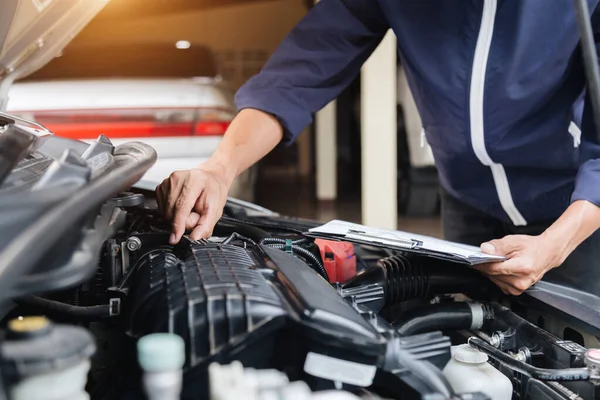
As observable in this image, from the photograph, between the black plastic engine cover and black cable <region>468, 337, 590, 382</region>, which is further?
black cable <region>468, 337, 590, 382</region>

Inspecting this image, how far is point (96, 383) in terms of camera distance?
0.71 m

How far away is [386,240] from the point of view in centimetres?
93

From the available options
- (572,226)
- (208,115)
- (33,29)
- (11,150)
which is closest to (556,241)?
(572,226)

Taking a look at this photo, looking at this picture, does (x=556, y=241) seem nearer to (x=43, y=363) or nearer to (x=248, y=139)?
(x=248, y=139)

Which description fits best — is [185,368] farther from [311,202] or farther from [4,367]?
[311,202]

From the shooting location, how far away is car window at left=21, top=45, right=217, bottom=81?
3.00 meters

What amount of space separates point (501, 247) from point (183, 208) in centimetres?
49

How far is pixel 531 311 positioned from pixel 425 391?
429mm

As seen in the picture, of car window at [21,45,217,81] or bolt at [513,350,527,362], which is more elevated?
car window at [21,45,217,81]

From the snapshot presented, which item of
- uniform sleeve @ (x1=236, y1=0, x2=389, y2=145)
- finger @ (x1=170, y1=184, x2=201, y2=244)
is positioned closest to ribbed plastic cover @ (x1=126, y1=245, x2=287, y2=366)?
finger @ (x1=170, y1=184, x2=201, y2=244)

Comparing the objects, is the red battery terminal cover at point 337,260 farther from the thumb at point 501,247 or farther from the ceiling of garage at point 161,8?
the ceiling of garage at point 161,8

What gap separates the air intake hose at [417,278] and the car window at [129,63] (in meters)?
2.21

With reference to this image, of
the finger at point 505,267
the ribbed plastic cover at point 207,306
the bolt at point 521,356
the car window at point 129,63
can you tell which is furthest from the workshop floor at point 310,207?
the ribbed plastic cover at point 207,306

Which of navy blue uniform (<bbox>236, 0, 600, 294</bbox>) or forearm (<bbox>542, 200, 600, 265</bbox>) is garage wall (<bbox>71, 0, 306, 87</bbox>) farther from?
forearm (<bbox>542, 200, 600, 265</bbox>)
